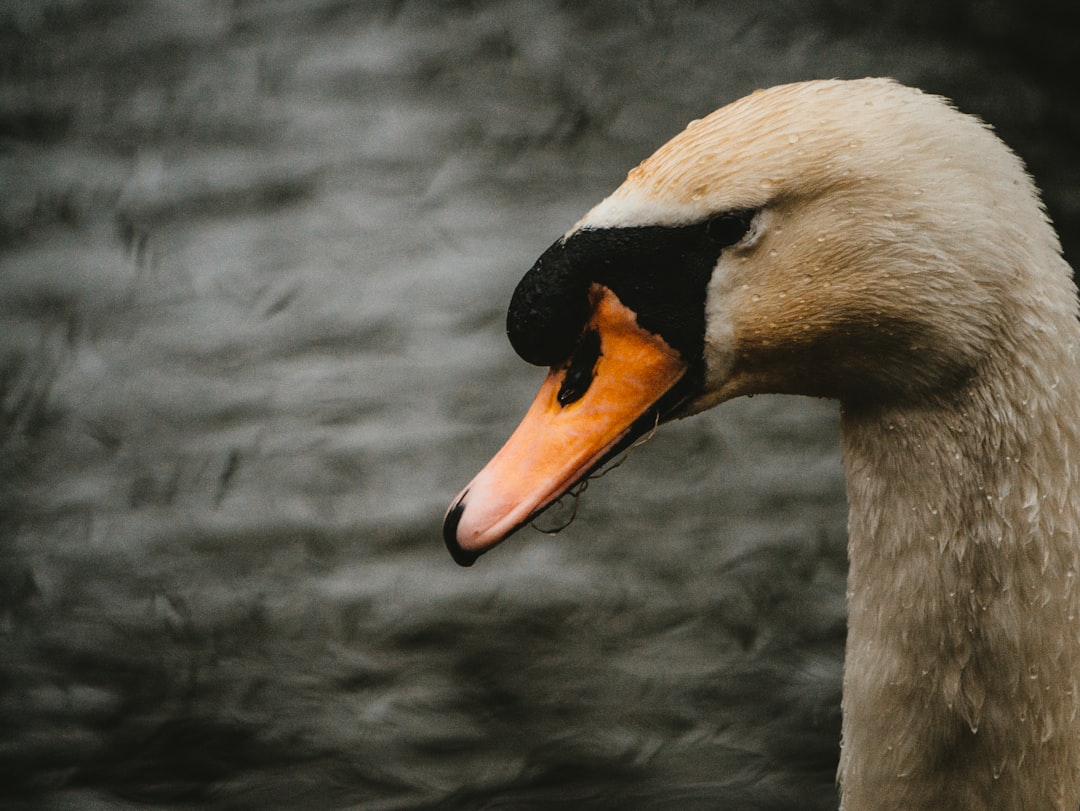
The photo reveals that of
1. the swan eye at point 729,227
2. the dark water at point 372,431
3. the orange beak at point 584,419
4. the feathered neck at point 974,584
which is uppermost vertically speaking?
the swan eye at point 729,227

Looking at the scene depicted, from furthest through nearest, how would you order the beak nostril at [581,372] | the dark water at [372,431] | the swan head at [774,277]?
the dark water at [372,431] → the beak nostril at [581,372] → the swan head at [774,277]

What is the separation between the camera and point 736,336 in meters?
1.43

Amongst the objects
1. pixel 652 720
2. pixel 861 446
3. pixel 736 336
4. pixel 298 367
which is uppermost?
pixel 736 336

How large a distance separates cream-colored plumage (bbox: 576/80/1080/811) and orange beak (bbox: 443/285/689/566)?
8 cm

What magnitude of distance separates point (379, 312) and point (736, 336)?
266 cm

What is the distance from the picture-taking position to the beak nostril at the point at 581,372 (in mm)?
1429

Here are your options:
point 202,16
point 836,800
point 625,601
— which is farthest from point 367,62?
point 836,800

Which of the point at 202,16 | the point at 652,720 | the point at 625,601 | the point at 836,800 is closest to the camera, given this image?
the point at 836,800

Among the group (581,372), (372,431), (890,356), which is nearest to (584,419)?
(581,372)

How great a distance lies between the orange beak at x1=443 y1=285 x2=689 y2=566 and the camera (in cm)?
140

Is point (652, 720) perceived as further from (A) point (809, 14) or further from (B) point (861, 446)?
(A) point (809, 14)

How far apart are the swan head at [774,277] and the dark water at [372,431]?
1685 millimetres

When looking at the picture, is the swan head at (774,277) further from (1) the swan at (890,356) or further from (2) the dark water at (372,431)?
(2) the dark water at (372,431)

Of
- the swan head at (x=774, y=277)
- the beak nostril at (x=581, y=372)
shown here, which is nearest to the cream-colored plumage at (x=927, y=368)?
the swan head at (x=774, y=277)
